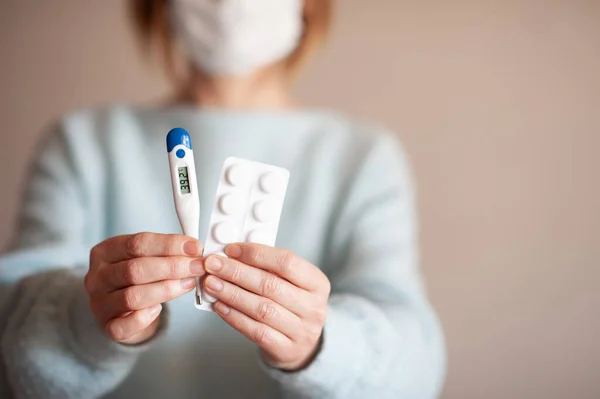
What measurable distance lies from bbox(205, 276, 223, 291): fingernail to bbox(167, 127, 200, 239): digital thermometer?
0.02 metres

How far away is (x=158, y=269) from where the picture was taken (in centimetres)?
24

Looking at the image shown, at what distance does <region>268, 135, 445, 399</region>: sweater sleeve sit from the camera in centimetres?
30

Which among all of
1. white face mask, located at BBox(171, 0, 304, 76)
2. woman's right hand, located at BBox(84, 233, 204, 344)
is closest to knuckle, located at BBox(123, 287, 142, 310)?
woman's right hand, located at BBox(84, 233, 204, 344)

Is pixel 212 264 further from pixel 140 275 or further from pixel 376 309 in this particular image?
pixel 376 309

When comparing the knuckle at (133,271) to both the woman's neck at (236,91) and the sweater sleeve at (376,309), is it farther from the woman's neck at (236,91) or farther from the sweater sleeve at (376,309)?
the woman's neck at (236,91)

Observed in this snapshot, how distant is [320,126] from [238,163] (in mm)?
212

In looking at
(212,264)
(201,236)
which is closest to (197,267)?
(212,264)

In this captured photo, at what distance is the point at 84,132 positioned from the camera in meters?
0.44

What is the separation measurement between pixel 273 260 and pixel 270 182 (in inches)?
1.6

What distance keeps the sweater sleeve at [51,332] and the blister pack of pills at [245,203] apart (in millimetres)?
97

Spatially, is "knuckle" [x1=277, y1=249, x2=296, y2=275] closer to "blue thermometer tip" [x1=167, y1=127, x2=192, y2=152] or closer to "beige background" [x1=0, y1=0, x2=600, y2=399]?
"blue thermometer tip" [x1=167, y1=127, x2=192, y2=152]

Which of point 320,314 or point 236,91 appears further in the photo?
point 236,91

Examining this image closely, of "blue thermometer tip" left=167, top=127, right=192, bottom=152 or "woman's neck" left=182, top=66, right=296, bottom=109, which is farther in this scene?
"woman's neck" left=182, top=66, right=296, bottom=109

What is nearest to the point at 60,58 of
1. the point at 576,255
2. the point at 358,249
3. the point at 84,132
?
the point at 84,132
